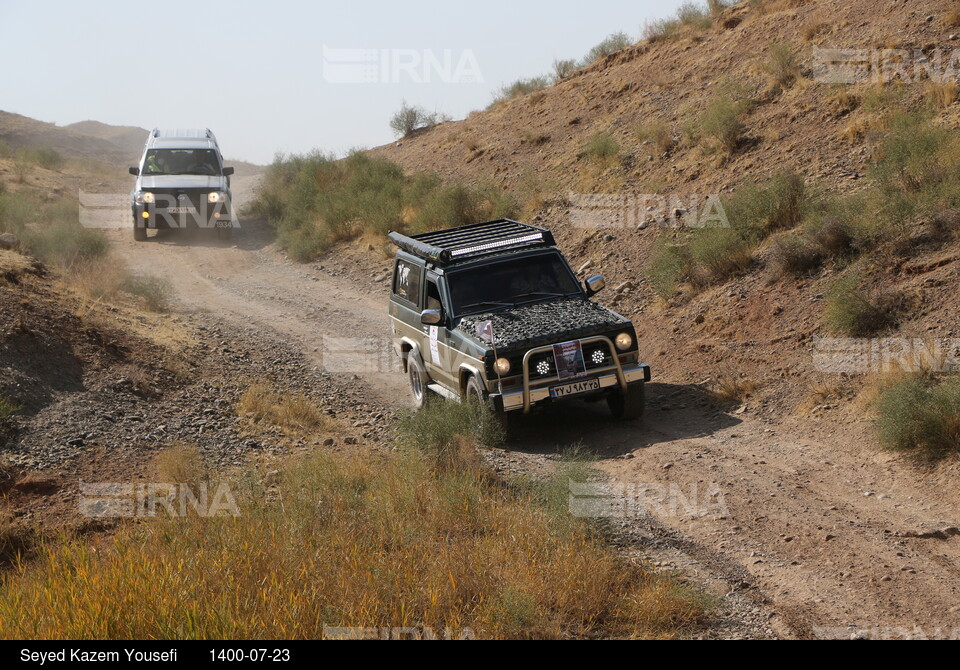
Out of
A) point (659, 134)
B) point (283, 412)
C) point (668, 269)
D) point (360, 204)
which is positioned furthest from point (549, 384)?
point (360, 204)

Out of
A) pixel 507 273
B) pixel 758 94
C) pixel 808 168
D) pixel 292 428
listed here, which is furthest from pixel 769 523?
pixel 758 94

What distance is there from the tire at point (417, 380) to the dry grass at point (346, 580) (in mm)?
3624

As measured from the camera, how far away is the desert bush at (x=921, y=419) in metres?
7.29

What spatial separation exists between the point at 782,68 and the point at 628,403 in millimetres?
10314

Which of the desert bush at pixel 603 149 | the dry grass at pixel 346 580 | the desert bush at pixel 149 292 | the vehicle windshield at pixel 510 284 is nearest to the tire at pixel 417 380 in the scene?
the vehicle windshield at pixel 510 284

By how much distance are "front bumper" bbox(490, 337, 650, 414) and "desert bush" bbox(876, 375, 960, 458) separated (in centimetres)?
234

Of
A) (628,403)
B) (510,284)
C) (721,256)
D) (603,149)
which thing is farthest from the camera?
(603,149)

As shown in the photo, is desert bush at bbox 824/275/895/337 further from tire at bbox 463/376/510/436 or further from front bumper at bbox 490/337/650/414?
tire at bbox 463/376/510/436

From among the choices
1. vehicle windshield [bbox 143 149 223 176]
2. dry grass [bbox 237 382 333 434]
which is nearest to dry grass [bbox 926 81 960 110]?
A: dry grass [bbox 237 382 333 434]

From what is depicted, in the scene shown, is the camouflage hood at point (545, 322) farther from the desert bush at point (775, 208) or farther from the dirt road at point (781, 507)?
the desert bush at point (775, 208)

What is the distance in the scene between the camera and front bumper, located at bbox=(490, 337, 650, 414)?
859cm

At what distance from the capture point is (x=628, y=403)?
9.08 m

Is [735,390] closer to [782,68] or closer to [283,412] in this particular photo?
[283,412]

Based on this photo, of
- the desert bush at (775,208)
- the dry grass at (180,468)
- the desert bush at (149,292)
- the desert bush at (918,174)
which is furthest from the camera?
the desert bush at (149,292)
